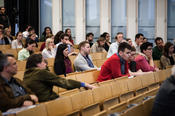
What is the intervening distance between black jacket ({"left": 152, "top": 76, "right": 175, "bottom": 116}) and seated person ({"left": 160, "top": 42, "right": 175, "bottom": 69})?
4.85 m

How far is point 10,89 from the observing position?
3.17 metres

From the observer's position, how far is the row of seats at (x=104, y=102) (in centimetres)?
313

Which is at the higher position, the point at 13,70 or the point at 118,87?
the point at 13,70

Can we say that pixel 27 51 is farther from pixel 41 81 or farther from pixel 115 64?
Result: pixel 41 81

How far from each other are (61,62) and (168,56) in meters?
3.20

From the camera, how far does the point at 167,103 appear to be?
9.78 feet

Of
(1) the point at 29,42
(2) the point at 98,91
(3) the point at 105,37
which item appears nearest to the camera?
(2) the point at 98,91

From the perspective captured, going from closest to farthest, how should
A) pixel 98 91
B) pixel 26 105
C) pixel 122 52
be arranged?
pixel 26 105 < pixel 98 91 < pixel 122 52

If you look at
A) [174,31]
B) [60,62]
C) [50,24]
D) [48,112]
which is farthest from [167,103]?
[50,24]

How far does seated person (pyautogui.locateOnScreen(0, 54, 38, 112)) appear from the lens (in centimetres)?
305

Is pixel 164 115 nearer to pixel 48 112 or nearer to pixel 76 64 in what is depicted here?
pixel 48 112

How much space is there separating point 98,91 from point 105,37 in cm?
600

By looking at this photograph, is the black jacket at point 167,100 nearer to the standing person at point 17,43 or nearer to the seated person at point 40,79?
the seated person at point 40,79

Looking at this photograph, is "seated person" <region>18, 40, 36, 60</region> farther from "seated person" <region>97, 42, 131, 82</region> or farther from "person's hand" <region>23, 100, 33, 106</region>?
"person's hand" <region>23, 100, 33, 106</region>
